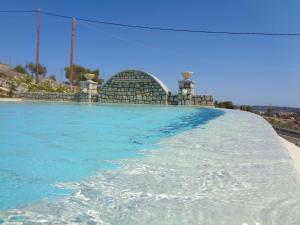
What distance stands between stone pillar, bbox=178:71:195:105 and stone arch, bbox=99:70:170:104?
2.47ft

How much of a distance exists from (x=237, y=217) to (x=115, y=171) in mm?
1319

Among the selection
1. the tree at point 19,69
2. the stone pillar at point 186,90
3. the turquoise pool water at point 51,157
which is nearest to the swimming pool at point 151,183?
the turquoise pool water at point 51,157

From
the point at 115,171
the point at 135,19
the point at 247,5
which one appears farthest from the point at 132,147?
the point at 135,19

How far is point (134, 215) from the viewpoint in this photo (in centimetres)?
179

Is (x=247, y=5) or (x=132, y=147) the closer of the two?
(x=132, y=147)

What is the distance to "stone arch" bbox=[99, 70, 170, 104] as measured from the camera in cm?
1557

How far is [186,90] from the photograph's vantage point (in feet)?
49.3

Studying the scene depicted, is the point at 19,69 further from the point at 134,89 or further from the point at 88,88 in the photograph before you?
the point at 134,89

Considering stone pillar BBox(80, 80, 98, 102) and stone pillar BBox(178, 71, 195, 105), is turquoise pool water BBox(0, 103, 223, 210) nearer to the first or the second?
stone pillar BBox(178, 71, 195, 105)

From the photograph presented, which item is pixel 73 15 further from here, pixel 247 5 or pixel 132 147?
pixel 132 147

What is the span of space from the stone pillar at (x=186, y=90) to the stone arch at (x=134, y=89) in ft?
2.47

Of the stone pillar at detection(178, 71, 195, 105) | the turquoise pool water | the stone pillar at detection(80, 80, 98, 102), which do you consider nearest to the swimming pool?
the turquoise pool water

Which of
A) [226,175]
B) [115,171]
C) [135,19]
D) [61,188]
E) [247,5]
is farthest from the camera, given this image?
[135,19]

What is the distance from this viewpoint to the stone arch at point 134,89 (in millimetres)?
15570
